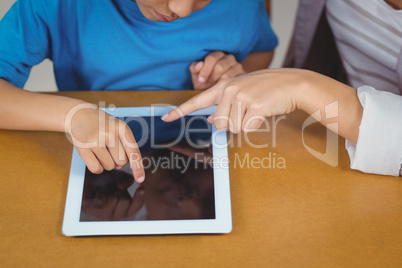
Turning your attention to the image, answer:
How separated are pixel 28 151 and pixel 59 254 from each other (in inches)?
7.9

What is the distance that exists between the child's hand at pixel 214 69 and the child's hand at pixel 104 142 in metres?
0.24

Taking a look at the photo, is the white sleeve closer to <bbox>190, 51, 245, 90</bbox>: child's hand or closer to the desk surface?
the desk surface

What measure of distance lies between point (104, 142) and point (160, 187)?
0.11 meters

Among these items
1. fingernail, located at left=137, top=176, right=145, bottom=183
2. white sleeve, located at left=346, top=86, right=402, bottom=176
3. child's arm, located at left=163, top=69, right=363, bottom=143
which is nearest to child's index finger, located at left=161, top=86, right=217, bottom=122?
child's arm, located at left=163, top=69, right=363, bottom=143

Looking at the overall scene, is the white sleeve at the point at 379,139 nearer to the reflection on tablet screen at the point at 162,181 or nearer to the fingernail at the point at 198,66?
the reflection on tablet screen at the point at 162,181

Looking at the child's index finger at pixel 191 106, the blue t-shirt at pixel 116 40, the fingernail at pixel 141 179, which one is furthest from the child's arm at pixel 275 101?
the blue t-shirt at pixel 116 40

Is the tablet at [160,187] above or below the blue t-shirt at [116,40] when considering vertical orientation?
below

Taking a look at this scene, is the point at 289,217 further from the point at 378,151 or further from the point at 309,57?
the point at 309,57

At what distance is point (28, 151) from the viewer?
2.16 ft

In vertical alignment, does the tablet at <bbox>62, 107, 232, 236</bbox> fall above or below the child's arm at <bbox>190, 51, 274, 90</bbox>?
below

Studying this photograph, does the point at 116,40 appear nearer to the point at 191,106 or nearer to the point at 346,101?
the point at 191,106

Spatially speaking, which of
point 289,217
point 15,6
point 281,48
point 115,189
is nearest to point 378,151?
point 289,217

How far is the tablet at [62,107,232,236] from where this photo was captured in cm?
55

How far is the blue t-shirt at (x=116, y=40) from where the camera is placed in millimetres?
733
